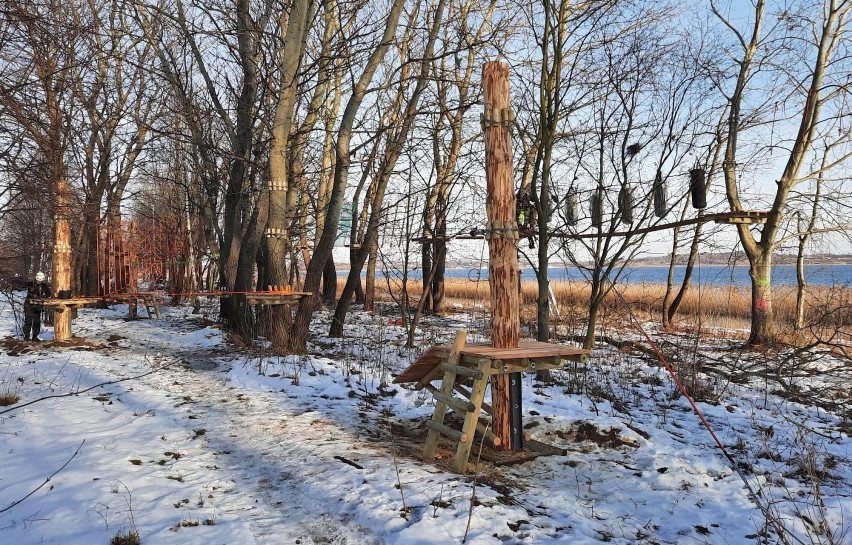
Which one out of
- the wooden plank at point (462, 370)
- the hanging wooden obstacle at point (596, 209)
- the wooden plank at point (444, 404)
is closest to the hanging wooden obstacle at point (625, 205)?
the hanging wooden obstacle at point (596, 209)

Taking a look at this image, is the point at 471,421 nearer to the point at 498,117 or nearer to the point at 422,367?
the point at 422,367

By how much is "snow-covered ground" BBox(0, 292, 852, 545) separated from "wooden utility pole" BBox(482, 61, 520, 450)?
1.20m

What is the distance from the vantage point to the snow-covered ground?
11.5ft

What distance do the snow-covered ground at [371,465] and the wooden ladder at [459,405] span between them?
0.55 feet

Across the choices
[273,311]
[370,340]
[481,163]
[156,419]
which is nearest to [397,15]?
[481,163]

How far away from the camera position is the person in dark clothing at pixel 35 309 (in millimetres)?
10953

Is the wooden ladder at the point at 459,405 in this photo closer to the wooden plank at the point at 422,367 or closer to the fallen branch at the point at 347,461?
the wooden plank at the point at 422,367

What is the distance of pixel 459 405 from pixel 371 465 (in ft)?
2.77

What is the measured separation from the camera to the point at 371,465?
14.8 feet

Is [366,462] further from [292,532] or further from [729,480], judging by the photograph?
[729,480]

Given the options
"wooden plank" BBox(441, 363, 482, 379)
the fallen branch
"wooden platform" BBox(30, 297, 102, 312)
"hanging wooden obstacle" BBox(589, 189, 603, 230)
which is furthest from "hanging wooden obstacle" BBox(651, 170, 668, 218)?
"wooden platform" BBox(30, 297, 102, 312)

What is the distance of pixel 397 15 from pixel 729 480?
8.44 meters

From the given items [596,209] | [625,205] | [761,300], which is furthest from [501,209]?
[761,300]

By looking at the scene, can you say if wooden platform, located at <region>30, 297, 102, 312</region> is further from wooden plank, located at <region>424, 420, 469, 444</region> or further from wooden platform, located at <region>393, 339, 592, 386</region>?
wooden plank, located at <region>424, 420, 469, 444</region>
